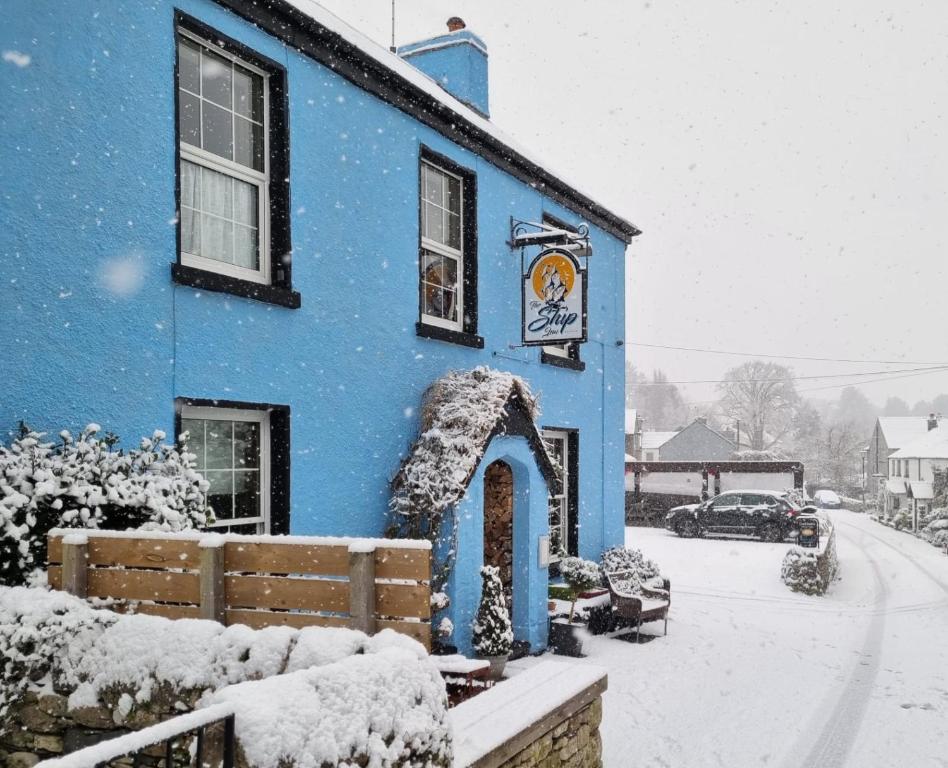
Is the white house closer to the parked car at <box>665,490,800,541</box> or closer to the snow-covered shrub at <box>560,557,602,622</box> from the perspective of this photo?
the parked car at <box>665,490,800,541</box>

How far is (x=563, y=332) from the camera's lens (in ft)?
33.0

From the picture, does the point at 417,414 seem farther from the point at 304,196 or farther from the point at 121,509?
the point at 121,509

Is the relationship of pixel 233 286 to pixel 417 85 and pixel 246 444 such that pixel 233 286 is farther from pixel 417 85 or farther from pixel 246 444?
pixel 417 85

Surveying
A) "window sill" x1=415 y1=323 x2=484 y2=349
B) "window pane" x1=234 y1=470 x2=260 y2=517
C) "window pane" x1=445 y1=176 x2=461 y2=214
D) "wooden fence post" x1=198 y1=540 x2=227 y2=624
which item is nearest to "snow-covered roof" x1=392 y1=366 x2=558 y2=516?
"window sill" x1=415 y1=323 x2=484 y2=349

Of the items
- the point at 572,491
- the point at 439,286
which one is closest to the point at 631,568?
the point at 572,491

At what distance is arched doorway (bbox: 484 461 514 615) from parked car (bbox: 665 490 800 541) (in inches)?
717

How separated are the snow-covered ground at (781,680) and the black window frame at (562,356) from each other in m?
4.06

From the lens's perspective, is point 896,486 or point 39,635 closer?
point 39,635

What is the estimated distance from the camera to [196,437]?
21.7 ft

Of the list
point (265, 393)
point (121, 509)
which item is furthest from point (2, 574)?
point (265, 393)

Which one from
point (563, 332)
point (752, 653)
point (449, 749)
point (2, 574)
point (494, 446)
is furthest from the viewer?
point (752, 653)

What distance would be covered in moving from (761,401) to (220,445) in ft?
240

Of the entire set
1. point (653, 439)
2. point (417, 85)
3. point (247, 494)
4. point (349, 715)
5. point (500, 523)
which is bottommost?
point (653, 439)

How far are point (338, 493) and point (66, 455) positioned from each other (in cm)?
296
